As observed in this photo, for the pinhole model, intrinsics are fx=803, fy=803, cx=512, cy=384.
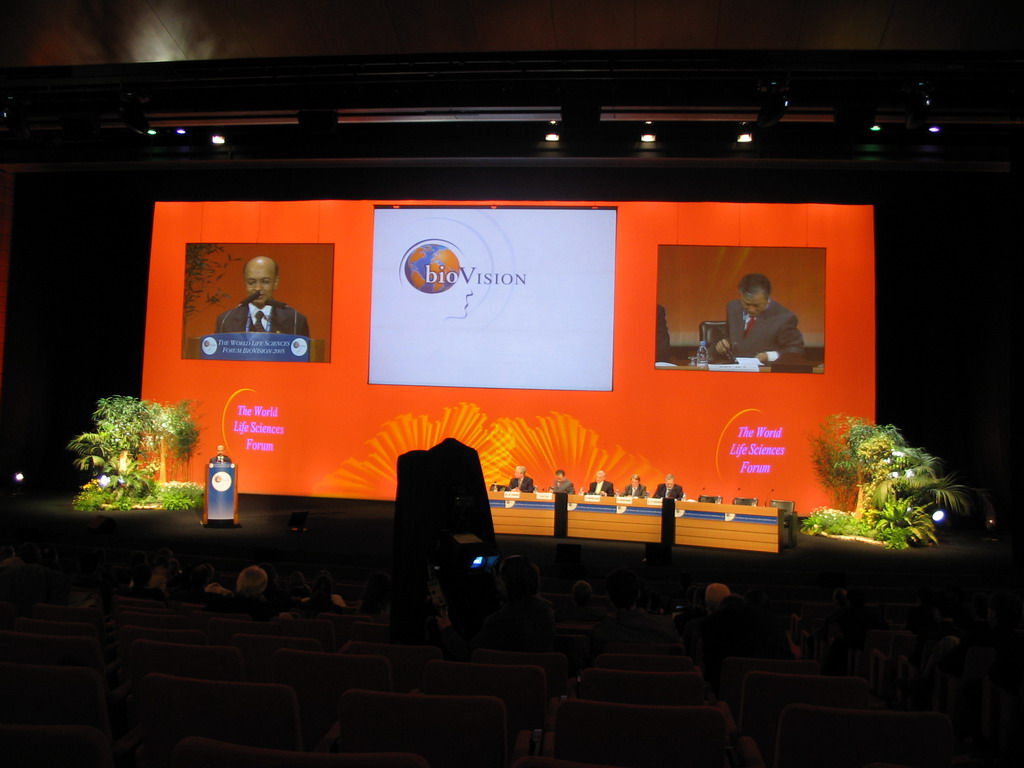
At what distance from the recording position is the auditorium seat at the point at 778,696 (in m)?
2.25

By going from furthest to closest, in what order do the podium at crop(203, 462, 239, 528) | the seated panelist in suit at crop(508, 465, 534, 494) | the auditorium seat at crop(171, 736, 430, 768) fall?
the seated panelist in suit at crop(508, 465, 534, 494) < the podium at crop(203, 462, 239, 528) < the auditorium seat at crop(171, 736, 430, 768)

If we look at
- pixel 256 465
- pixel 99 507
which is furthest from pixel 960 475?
pixel 99 507

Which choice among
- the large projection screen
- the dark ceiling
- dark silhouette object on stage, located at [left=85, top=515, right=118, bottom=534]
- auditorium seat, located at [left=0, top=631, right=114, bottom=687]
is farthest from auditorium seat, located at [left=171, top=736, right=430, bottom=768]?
the large projection screen

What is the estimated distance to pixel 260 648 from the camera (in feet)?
9.08

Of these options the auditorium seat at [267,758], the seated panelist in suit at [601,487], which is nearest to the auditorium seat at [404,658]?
the auditorium seat at [267,758]

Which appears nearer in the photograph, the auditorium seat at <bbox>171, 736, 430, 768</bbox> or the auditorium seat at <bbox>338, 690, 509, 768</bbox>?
the auditorium seat at <bbox>171, 736, 430, 768</bbox>

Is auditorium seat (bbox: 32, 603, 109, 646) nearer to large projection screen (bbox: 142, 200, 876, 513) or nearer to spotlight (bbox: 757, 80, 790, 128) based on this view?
spotlight (bbox: 757, 80, 790, 128)

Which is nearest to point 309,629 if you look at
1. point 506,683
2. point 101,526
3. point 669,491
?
point 506,683

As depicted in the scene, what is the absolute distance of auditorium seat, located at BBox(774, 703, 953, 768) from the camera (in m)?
1.78

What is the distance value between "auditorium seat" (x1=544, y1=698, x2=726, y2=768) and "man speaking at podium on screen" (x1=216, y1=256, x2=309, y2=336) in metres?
10.6

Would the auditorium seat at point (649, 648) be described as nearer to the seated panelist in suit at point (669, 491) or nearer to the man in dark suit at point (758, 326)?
the seated panelist in suit at point (669, 491)

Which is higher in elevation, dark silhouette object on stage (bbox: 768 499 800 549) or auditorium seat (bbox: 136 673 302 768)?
auditorium seat (bbox: 136 673 302 768)

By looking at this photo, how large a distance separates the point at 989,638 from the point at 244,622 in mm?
3117

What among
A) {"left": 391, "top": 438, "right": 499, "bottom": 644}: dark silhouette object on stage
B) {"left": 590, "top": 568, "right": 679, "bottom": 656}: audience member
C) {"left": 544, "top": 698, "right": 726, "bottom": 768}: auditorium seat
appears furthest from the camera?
{"left": 590, "top": 568, "right": 679, "bottom": 656}: audience member
